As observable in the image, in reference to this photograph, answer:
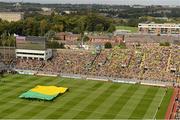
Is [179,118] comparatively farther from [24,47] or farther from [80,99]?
[24,47]

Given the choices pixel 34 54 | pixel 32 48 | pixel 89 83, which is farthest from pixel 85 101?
pixel 32 48

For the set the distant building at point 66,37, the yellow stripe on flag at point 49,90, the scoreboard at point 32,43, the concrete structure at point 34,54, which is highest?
the scoreboard at point 32,43

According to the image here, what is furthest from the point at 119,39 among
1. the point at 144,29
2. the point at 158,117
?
the point at 158,117

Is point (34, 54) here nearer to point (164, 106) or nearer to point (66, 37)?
point (164, 106)

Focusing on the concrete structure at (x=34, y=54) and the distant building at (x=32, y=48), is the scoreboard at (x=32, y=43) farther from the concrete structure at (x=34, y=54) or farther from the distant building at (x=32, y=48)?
the concrete structure at (x=34, y=54)

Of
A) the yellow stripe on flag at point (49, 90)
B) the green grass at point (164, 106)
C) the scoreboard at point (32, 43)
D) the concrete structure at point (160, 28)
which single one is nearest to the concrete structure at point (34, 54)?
the scoreboard at point (32, 43)

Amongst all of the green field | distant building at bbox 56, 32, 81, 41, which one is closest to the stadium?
the green field
